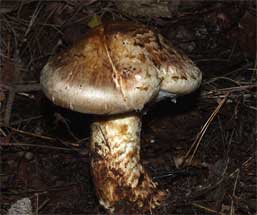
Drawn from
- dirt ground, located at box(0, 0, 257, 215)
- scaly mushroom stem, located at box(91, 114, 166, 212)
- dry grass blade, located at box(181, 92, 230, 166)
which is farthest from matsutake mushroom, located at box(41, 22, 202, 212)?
dry grass blade, located at box(181, 92, 230, 166)

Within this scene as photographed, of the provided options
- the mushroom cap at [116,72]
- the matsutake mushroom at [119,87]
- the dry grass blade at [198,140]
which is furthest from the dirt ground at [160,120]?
the mushroom cap at [116,72]

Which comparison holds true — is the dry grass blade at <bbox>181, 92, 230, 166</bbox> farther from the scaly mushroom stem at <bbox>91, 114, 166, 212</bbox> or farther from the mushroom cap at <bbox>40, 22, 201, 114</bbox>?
the mushroom cap at <bbox>40, 22, 201, 114</bbox>

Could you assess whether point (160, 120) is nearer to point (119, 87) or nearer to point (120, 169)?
point (120, 169)

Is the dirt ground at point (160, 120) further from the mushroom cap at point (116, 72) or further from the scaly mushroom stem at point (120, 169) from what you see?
the mushroom cap at point (116, 72)

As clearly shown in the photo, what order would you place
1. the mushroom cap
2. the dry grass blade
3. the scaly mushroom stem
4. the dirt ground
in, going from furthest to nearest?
the dry grass blade → the dirt ground → the scaly mushroom stem → the mushroom cap

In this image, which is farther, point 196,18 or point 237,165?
point 196,18

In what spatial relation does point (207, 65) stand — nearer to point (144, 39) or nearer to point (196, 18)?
point (196, 18)

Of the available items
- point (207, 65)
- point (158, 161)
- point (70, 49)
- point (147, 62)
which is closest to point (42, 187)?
point (158, 161)

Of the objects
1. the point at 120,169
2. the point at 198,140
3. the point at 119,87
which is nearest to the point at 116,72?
the point at 119,87
